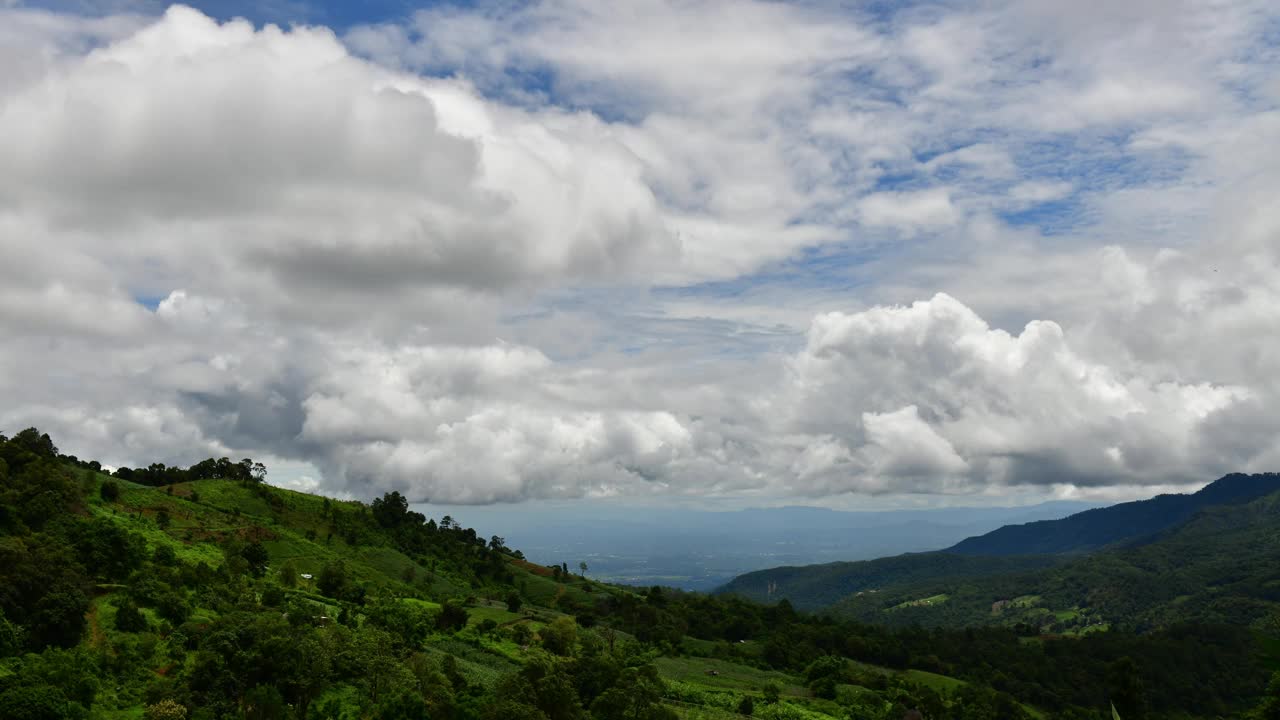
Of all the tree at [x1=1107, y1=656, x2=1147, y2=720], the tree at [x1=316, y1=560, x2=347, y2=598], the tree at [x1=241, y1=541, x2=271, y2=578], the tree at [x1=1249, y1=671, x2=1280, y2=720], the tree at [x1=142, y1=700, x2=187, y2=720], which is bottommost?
the tree at [x1=1107, y1=656, x2=1147, y2=720]

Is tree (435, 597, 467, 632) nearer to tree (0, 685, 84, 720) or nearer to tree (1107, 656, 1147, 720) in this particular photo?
tree (0, 685, 84, 720)

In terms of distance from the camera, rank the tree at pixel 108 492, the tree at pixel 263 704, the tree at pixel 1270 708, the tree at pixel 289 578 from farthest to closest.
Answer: the tree at pixel 108 492, the tree at pixel 289 578, the tree at pixel 1270 708, the tree at pixel 263 704

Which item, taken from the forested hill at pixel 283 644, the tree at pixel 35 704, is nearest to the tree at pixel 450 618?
the forested hill at pixel 283 644

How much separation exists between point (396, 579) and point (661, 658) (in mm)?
57803

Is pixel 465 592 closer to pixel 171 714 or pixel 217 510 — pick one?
pixel 217 510

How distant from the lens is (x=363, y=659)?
76188 mm

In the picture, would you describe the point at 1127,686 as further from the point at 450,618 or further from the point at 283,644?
the point at 283,644

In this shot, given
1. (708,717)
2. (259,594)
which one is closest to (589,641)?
(708,717)

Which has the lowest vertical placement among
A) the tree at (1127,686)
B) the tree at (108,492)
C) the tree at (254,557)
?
the tree at (1127,686)

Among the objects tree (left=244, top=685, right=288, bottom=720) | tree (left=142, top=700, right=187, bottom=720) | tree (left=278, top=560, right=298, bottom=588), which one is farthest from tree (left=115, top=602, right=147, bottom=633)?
tree (left=278, top=560, right=298, bottom=588)

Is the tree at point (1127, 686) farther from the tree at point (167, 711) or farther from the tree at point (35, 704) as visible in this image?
the tree at point (35, 704)

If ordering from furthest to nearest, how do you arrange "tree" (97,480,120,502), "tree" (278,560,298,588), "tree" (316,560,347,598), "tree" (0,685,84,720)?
"tree" (97,480,120,502) → "tree" (316,560,347,598) → "tree" (278,560,298,588) → "tree" (0,685,84,720)

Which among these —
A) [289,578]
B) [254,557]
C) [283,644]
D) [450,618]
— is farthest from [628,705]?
[254,557]

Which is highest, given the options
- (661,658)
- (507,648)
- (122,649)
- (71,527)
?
(71,527)
